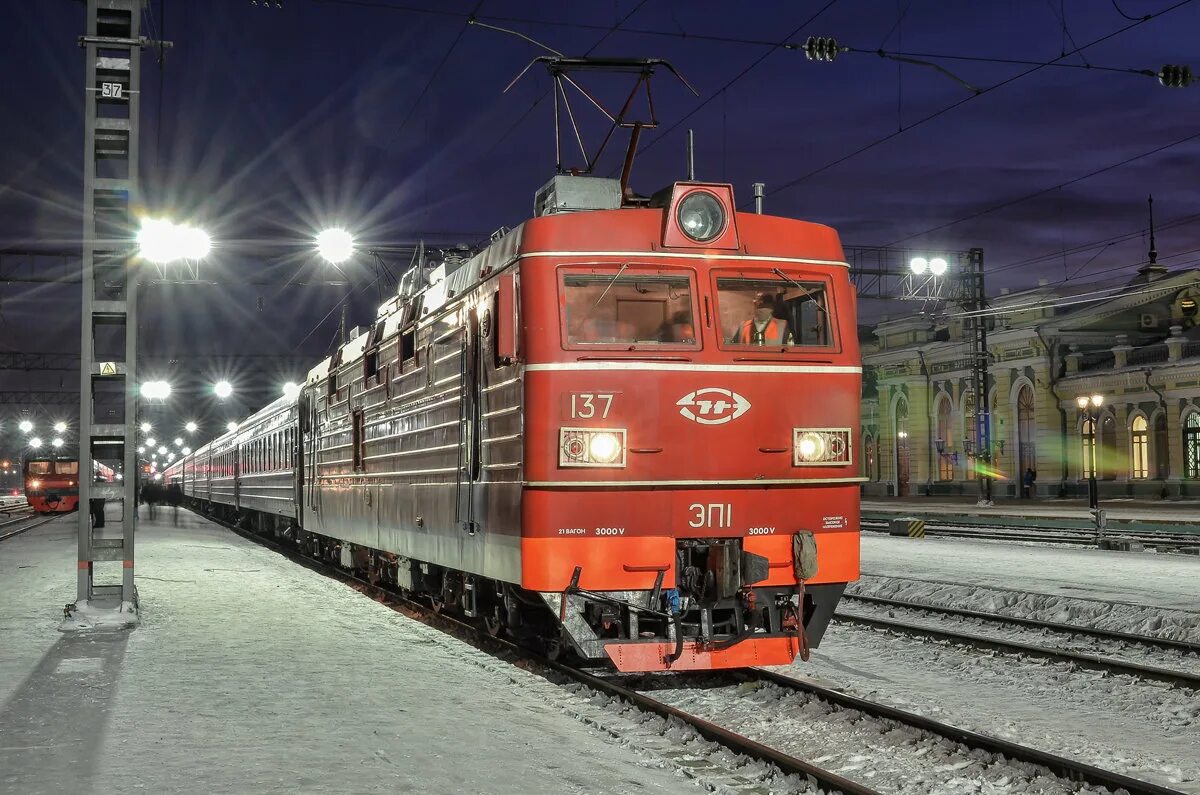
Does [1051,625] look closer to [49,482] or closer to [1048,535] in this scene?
[1048,535]

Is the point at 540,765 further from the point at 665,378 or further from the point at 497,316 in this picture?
the point at 497,316

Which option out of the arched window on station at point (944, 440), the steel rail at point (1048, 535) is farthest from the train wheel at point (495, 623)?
the arched window on station at point (944, 440)

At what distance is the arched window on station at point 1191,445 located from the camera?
4944 cm

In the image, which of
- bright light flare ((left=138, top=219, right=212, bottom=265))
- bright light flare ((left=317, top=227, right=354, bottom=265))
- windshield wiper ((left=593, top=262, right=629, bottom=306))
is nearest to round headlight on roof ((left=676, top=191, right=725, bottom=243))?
windshield wiper ((left=593, top=262, right=629, bottom=306))

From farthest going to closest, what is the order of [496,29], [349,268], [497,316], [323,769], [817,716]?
1. [349,268]
2. [496,29]
3. [497,316]
4. [817,716]
5. [323,769]

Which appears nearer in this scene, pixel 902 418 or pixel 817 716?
pixel 817 716

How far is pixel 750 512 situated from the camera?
931cm

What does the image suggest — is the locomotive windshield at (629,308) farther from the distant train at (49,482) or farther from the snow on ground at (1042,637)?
the distant train at (49,482)

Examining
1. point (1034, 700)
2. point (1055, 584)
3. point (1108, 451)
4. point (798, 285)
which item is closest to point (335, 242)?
point (1055, 584)

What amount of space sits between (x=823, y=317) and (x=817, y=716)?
2935mm

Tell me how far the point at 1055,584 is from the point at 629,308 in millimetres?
11039

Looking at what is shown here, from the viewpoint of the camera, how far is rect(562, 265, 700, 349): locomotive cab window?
920 cm

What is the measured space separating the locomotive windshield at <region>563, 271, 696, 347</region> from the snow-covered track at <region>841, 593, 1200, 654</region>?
6.22 metres

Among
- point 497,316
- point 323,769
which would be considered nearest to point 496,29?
point 497,316
